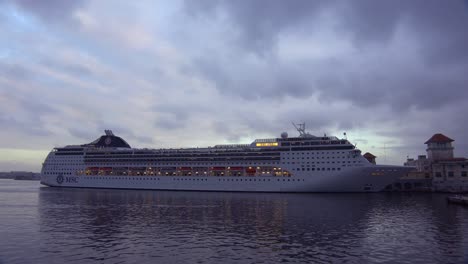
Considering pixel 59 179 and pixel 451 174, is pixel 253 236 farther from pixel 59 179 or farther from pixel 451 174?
pixel 59 179

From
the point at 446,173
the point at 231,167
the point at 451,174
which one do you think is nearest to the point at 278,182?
the point at 231,167

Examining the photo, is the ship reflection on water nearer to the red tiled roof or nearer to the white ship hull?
the white ship hull

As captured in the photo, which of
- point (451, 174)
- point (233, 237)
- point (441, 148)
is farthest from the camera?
point (441, 148)

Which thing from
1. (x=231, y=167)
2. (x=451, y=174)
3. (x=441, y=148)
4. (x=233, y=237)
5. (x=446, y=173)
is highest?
(x=441, y=148)

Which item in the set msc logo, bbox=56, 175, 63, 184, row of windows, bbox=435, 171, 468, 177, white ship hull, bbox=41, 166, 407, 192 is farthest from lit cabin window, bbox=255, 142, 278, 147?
msc logo, bbox=56, 175, 63, 184

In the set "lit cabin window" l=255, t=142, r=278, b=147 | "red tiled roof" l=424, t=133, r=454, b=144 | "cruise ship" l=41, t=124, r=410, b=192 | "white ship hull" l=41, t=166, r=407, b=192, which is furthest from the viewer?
"red tiled roof" l=424, t=133, r=454, b=144

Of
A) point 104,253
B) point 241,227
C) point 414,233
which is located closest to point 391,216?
point 414,233

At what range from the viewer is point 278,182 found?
261 ft

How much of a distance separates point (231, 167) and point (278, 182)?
43.8ft

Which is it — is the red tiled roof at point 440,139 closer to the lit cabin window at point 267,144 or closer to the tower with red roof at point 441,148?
the tower with red roof at point 441,148

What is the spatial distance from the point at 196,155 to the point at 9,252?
225 ft

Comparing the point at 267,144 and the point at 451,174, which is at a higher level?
the point at 267,144

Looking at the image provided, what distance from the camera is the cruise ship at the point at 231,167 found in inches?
2950

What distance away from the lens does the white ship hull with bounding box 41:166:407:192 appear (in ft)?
242
